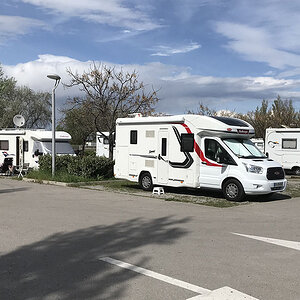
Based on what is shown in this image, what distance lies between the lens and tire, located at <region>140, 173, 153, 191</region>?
14609 mm

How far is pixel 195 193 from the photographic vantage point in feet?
47.5

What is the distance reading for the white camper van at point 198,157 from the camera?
12.2 m

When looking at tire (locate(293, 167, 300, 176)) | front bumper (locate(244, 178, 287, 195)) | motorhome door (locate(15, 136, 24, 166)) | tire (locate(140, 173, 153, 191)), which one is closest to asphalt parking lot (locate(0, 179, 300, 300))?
front bumper (locate(244, 178, 287, 195))

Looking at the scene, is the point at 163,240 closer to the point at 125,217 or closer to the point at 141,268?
the point at 141,268

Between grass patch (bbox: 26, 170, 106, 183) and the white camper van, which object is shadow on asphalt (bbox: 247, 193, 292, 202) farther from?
grass patch (bbox: 26, 170, 106, 183)

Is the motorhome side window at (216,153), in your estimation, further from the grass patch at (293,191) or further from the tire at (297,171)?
the tire at (297,171)

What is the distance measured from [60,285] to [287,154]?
20.4 metres

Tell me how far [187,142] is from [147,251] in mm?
7287

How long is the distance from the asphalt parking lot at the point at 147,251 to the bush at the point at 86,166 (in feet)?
21.6

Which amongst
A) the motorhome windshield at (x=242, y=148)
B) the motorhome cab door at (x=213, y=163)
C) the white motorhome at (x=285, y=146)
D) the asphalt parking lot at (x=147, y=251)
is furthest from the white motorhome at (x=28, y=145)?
the motorhome windshield at (x=242, y=148)

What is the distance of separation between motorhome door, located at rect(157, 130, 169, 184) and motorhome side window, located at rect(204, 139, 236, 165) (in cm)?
154

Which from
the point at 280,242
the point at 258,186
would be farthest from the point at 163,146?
the point at 280,242

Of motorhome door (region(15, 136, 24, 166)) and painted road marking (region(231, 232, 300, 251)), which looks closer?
painted road marking (region(231, 232, 300, 251))

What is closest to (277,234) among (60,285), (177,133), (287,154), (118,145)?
(60,285)
